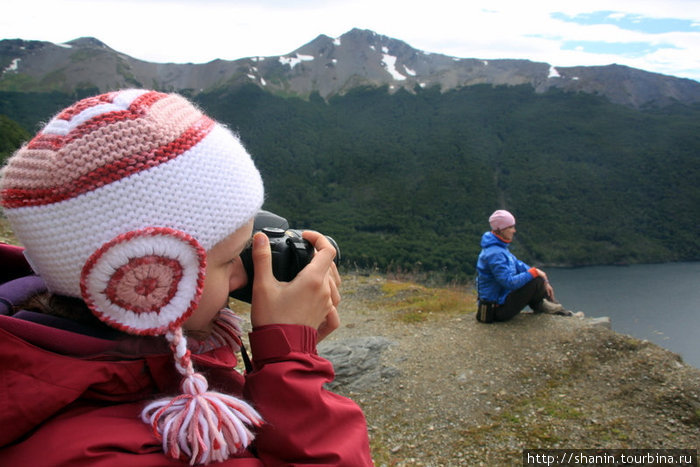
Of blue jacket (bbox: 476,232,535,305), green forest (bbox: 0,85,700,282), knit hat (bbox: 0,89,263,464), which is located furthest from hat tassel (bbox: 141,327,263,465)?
green forest (bbox: 0,85,700,282)

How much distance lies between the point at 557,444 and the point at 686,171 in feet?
215

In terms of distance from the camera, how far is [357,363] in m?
4.79

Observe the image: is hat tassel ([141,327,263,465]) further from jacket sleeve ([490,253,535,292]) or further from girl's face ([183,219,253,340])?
jacket sleeve ([490,253,535,292])

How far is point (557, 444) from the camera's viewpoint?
11.1 feet

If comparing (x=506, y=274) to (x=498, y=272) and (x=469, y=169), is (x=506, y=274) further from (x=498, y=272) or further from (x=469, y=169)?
(x=469, y=169)

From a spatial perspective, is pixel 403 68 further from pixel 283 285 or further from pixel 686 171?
pixel 283 285

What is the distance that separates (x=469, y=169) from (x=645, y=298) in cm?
4166

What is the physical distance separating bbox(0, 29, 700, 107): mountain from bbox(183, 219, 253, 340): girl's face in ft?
232

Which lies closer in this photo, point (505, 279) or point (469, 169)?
point (505, 279)

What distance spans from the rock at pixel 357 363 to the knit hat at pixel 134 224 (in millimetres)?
3844

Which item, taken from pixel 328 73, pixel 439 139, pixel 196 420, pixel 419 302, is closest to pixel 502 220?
pixel 419 302

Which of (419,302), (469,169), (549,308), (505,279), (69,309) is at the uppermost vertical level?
(69,309)

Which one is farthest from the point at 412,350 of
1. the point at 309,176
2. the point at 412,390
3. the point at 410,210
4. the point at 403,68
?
the point at 403,68

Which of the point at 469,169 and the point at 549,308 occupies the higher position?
the point at 549,308
